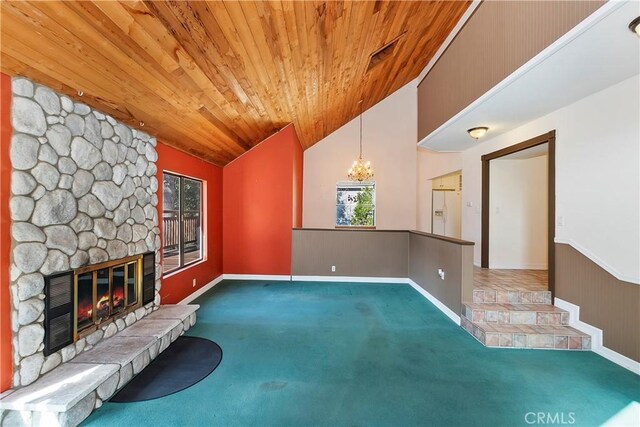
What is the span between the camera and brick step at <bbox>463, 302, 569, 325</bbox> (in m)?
3.27

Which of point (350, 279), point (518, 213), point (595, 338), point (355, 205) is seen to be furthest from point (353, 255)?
point (595, 338)

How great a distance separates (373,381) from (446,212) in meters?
6.22

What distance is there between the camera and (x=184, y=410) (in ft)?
6.57

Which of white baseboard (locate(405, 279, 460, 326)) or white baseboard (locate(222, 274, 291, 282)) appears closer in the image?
white baseboard (locate(405, 279, 460, 326))

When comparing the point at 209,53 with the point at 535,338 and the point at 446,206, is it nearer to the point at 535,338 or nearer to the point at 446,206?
the point at 535,338

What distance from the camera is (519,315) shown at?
3311mm

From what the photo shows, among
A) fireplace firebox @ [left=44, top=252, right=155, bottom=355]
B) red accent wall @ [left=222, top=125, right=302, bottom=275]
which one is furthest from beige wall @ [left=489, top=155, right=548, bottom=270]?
fireplace firebox @ [left=44, top=252, right=155, bottom=355]

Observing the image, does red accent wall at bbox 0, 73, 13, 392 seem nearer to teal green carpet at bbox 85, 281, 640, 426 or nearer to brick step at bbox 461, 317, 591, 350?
teal green carpet at bbox 85, 281, 640, 426

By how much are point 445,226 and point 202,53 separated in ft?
23.6

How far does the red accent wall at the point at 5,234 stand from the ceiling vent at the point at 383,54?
3964 millimetres

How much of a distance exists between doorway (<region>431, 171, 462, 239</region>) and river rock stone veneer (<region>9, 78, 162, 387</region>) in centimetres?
710

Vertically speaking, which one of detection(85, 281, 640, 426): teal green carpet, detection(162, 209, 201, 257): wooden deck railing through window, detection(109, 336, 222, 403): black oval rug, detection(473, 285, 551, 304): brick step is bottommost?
detection(85, 281, 640, 426): teal green carpet

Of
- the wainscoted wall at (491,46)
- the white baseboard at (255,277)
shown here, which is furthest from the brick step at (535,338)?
the white baseboard at (255,277)

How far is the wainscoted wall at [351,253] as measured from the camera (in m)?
5.79
